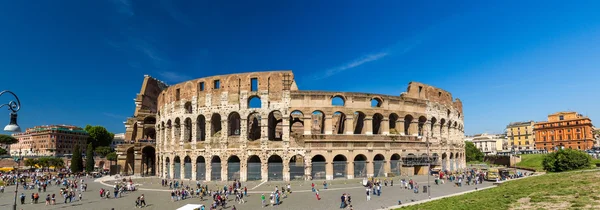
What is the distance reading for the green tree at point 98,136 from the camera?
286ft

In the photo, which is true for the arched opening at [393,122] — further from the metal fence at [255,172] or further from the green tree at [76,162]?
the green tree at [76,162]

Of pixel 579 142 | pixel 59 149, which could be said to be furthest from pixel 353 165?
pixel 59 149

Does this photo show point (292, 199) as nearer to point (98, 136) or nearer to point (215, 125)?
point (215, 125)

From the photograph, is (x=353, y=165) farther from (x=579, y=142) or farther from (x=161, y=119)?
(x=579, y=142)

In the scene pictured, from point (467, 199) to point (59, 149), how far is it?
11794cm

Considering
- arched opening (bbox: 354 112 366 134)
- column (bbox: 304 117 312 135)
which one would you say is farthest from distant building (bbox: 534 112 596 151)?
column (bbox: 304 117 312 135)

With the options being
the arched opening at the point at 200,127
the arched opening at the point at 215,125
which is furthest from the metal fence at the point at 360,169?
the arched opening at the point at 200,127

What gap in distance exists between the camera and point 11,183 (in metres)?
38.5

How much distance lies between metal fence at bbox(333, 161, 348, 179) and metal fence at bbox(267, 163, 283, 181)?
5.38 m

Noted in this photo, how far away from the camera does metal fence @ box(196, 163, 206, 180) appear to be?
34.9 meters

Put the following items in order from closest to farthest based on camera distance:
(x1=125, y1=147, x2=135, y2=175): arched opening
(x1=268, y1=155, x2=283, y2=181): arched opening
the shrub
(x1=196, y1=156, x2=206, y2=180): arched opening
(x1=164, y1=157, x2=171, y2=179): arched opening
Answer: (x1=268, y1=155, x2=283, y2=181): arched opening → (x1=196, y1=156, x2=206, y2=180): arched opening → the shrub → (x1=164, y1=157, x2=171, y2=179): arched opening → (x1=125, y1=147, x2=135, y2=175): arched opening

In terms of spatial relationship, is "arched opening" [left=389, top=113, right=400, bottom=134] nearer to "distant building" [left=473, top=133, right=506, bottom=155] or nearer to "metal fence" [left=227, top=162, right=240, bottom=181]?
"metal fence" [left=227, top=162, right=240, bottom=181]

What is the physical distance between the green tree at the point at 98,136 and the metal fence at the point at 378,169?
8133cm

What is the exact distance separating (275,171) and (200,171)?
848 centimetres
